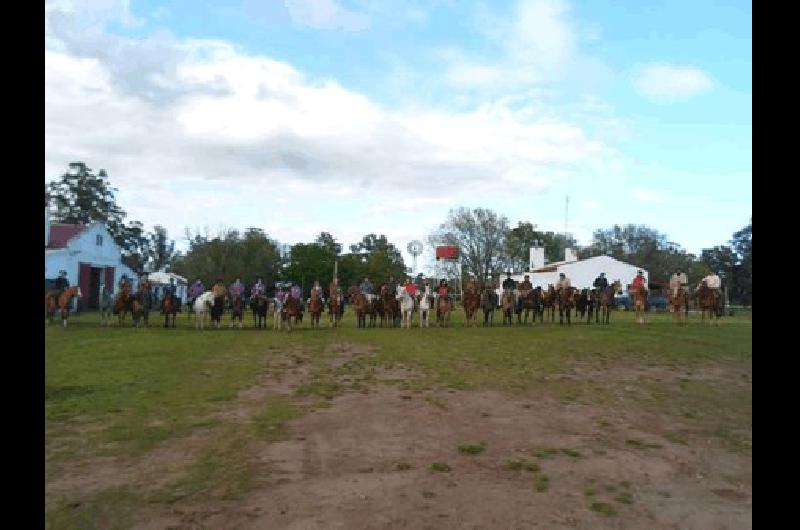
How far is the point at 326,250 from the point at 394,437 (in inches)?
2610

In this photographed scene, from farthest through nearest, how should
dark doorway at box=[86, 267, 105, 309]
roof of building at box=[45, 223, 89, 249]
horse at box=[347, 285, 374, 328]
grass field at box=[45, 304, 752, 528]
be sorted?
dark doorway at box=[86, 267, 105, 309] < roof of building at box=[45, 223, 89, 249] < horse at box=[347, 285, 374, 328] < grass field at box=[45, 304, 752, 528]

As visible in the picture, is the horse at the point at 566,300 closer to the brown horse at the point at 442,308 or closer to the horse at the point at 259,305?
the brown horse at the point at 442,308

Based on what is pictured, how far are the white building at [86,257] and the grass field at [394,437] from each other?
22.4 meters

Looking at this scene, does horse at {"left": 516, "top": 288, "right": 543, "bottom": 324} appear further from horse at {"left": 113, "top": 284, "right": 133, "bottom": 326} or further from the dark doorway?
the dark doorway

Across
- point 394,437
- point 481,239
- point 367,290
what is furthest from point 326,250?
point 394,437

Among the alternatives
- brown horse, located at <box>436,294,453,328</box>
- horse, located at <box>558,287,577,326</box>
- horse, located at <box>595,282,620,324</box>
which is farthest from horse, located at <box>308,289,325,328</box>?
horse, located at <box>595,282,620,324</box>

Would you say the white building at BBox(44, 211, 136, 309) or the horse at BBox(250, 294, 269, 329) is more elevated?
the white building at BBox(44, 211, 136, 309)

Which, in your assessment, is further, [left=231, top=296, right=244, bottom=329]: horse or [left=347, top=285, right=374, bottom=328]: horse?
[left=347, top=285, right=374, bottom=328]: horse

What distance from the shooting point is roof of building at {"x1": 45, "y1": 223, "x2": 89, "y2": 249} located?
3662 cm

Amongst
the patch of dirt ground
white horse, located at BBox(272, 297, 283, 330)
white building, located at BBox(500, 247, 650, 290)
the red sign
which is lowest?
the patch of dirt ground

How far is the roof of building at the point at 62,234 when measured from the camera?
36625 millimetres

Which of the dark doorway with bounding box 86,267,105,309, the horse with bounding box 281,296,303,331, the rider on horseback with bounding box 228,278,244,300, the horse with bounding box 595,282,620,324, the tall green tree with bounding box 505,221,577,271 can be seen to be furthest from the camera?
the tall green tree with bounding box 505,221,577,271
